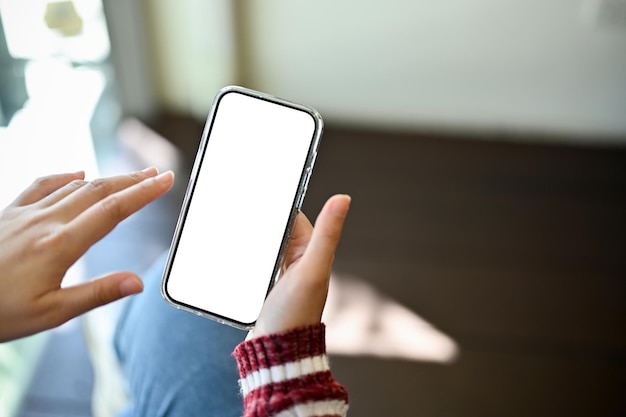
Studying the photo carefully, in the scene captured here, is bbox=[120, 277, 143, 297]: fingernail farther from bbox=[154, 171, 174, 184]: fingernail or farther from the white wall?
the white wall

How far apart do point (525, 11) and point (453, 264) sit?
605mm

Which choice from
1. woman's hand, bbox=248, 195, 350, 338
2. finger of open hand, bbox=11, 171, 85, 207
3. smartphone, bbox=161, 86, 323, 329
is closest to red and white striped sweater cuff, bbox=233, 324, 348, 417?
woman's hand, bbox=248, 195, 350, 338

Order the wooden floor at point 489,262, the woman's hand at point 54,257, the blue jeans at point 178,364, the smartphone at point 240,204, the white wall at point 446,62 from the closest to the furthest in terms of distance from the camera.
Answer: the woman's hand at point 54,257, the smartphone at point 240,204, the blue jeans at point 178,364, the wooden floor at point 489,262, the white wall at point 446,62

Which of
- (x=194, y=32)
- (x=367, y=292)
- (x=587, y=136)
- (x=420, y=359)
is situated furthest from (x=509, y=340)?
(x=194, y=32)

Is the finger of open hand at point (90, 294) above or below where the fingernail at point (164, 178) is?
below

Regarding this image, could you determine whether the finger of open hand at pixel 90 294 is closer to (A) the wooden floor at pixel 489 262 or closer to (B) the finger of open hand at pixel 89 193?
(B) the finger of open hand at pixel 89 193

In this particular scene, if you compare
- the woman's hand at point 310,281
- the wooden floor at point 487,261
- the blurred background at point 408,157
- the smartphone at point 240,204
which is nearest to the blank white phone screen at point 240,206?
the smartphone at point 240,204

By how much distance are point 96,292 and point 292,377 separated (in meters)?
0.16

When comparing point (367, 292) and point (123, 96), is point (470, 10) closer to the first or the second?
point (367, 292)

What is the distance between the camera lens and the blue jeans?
0.68 meters

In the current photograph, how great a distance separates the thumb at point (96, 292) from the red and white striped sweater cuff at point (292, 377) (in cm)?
10

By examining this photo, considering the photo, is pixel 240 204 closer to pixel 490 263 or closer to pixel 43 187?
pixel 43 187

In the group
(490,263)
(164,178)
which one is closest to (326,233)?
(164,178)

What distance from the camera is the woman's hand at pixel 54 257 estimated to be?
1.47ft
